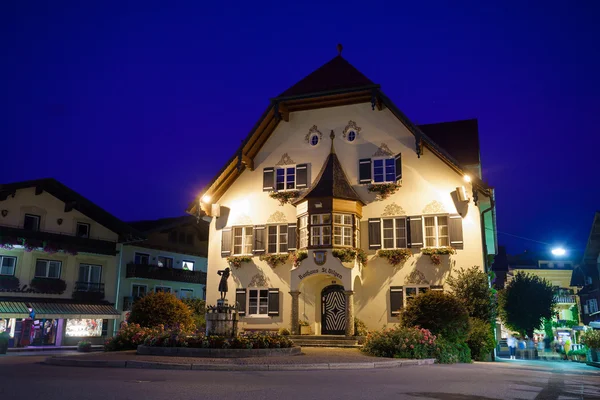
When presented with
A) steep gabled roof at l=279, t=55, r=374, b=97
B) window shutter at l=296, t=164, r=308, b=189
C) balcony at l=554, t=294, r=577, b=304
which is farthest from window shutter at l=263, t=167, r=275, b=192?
balcony at l=554, t=294, r=577, b=304

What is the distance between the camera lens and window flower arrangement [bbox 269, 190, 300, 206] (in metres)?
29.1

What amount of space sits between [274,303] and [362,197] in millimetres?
6815

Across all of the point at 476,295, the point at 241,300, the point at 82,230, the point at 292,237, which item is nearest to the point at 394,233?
the point at 476,295

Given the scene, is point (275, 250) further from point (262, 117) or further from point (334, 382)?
point (334, 382)

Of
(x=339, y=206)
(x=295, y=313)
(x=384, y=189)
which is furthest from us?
(x=384, y=189)

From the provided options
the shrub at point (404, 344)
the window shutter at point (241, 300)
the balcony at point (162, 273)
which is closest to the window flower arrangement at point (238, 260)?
the window shutter at point (241, 300)

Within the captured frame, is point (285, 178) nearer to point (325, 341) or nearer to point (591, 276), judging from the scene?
point (325, 341)

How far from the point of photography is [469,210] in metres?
26.1

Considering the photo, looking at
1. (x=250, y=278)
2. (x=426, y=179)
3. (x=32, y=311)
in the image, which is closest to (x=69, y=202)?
(x=32, y=311)

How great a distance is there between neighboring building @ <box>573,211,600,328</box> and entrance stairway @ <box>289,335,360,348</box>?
2680 centimetres

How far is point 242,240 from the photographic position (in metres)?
29.8

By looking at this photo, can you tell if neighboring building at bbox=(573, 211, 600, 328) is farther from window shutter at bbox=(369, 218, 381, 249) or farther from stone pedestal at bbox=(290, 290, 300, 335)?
stone pedestal at bbox=(290, 290, 300, 335)

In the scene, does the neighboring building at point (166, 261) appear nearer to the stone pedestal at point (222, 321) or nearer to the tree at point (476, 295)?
the stone pedestal at point (222, 321)

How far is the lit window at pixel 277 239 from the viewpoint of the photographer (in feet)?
94.1
